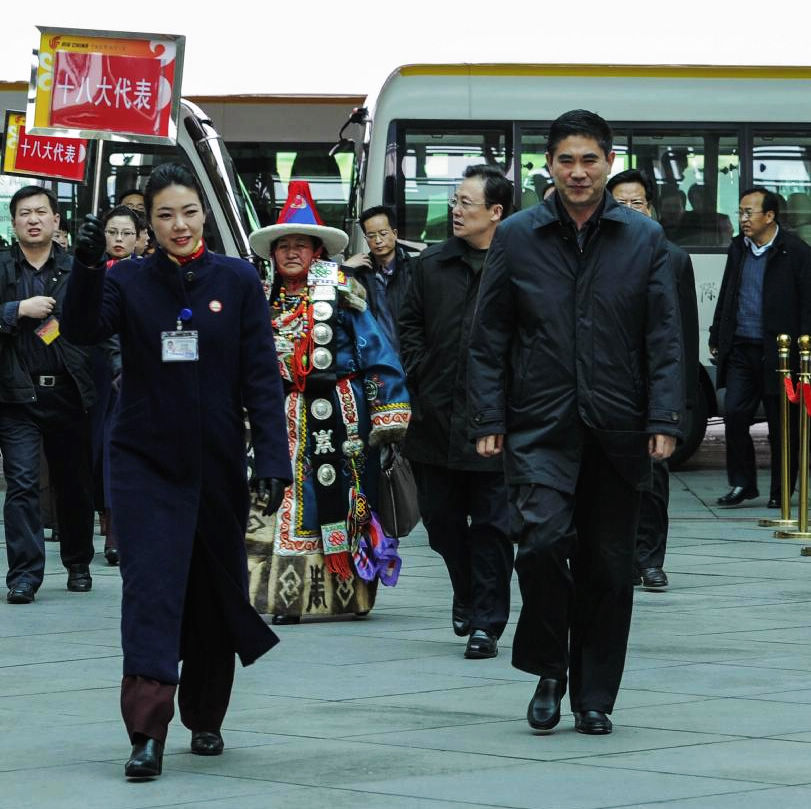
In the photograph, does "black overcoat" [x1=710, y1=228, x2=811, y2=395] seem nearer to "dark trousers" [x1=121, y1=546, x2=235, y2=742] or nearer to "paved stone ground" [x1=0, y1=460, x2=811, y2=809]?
"paved stone ground" [x1=0, y1=460, x2=811, y2=809]

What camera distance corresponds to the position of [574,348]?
231 inches

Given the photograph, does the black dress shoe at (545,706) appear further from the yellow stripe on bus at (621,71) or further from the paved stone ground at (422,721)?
the yellow stripe on bus at (621,71)

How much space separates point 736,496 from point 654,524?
14.3ft

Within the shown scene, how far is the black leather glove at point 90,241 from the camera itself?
5289mm

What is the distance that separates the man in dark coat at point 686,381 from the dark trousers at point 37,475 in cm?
268

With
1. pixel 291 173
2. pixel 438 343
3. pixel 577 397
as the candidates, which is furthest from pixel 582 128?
pixel 291 173

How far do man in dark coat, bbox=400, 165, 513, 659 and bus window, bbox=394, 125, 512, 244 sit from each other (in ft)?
Answer: 29.9

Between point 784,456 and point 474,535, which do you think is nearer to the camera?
point 474,535

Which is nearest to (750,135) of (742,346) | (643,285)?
(742,346)

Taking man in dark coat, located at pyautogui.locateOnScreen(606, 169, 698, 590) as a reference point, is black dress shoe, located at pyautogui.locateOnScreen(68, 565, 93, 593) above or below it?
below

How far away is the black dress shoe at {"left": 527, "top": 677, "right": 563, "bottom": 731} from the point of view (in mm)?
5816

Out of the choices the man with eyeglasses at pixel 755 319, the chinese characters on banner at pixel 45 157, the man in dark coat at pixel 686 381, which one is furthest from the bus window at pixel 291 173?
the man in dark coat at pixel 686 381

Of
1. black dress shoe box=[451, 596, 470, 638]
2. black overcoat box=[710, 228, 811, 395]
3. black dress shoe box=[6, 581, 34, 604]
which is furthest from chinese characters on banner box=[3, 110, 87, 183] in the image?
black dress shoe box=[451, 596, 470, 638]

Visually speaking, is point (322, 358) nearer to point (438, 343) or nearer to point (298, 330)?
point (298, 330)
